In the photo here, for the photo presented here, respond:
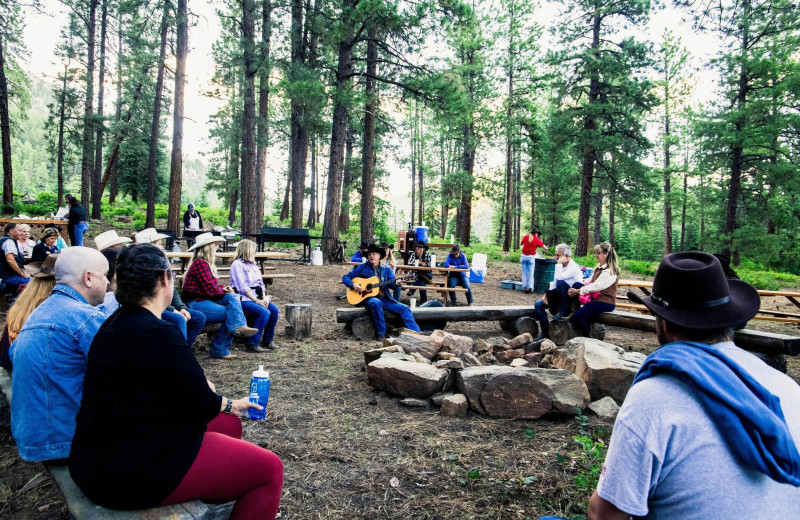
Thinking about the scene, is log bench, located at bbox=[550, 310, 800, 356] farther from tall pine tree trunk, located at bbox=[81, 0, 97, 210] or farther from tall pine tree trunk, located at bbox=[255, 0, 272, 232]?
tall pine tree trunk, located at bbox=[81, 0, 97, 210]

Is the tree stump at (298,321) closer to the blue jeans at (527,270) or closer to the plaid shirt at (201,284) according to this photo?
the plaid shirt at (201,284)

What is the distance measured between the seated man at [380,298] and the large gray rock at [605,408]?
3.26m

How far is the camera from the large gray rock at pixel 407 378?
440 cm

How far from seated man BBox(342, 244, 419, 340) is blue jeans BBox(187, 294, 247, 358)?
1.98 m

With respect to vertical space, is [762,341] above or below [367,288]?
below

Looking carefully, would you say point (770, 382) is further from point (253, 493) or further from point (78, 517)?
point (78, 517)

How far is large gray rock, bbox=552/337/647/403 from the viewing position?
14.6 ft

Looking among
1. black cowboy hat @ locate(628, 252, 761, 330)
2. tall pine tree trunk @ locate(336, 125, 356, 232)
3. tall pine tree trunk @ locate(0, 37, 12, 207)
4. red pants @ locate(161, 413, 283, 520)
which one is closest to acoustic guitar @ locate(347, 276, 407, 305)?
red pants @ locate(161, 413, 283, 520)

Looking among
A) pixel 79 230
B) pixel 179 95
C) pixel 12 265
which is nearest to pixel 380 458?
pixel 12 265

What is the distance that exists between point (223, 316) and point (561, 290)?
15.8ft

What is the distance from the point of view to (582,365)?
4.64 meters

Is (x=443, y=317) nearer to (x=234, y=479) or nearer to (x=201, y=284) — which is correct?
(x=201, y=284)

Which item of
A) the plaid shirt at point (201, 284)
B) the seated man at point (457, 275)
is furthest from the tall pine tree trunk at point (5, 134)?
the seated man at point (457, 275)

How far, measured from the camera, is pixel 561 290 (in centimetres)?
698
